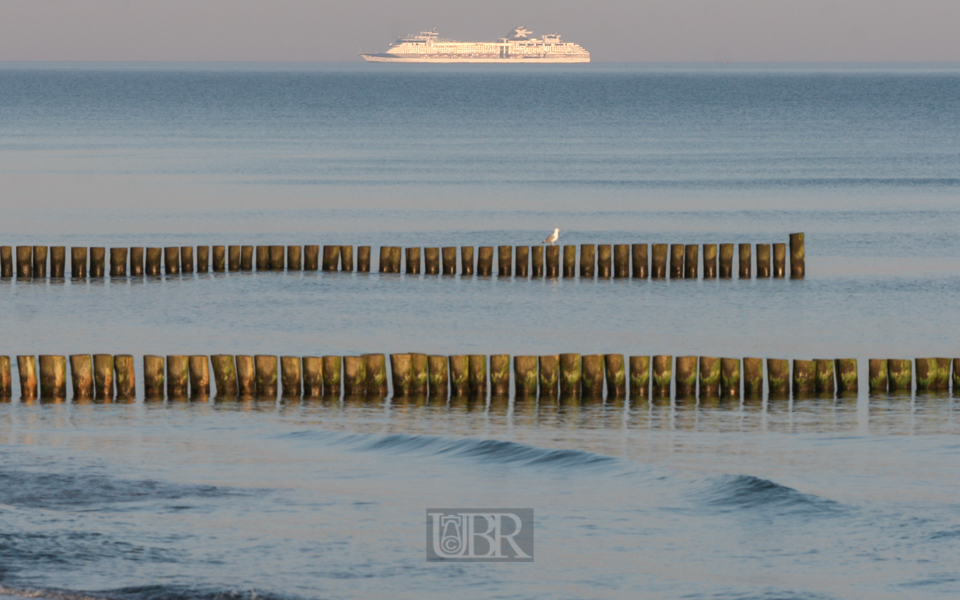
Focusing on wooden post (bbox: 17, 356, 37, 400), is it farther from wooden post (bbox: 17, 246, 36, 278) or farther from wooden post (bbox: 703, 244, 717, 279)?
wooden post (bbox: 703, 244, 717, 279)

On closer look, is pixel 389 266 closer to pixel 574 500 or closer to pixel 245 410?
pixel 245 410

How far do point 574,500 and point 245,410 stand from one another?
6.65 metres

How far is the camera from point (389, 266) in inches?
1444

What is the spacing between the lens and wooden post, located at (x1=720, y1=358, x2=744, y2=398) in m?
22.5

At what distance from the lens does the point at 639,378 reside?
22516mm

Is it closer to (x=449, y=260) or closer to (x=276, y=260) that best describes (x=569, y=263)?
(x=449, y=260)

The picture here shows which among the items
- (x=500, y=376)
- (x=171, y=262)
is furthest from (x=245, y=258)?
(x=500, y=376)

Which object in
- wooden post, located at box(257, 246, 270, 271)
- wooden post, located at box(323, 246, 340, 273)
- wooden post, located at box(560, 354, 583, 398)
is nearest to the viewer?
wooden post, located at box(560, 354, 583, 398)

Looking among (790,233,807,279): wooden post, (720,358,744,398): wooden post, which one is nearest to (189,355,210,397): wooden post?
(720,358,744,398): wooden post

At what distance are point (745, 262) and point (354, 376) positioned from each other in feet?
56.4

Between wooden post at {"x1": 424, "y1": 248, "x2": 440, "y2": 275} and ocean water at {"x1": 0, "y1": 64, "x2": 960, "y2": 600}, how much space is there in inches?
26.8

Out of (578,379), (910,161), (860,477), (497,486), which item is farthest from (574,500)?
(910,161)
